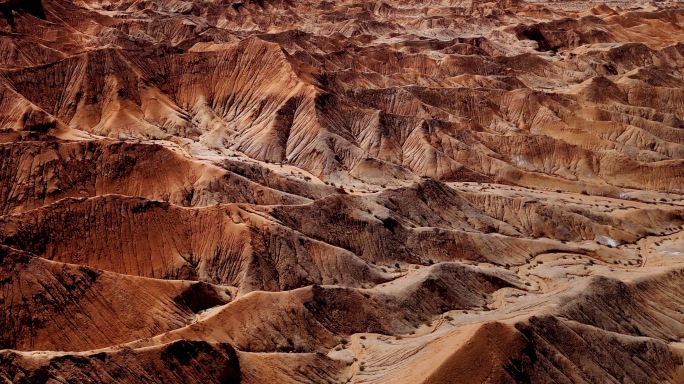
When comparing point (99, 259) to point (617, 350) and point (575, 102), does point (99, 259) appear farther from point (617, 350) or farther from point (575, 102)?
point (575, 102)

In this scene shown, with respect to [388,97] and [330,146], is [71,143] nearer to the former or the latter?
[330,146]

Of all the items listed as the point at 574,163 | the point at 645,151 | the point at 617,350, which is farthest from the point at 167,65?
the point at 617,350

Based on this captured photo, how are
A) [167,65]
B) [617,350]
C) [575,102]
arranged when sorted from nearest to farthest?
[617,350] < [167,65] < [575,102]

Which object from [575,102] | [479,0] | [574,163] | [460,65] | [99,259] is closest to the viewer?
[99,259]

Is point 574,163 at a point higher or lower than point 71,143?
lower

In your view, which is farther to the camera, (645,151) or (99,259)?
(645,151)

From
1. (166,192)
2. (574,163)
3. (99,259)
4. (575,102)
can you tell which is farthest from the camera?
(575,102)

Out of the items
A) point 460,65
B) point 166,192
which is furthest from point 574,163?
point 166,192
